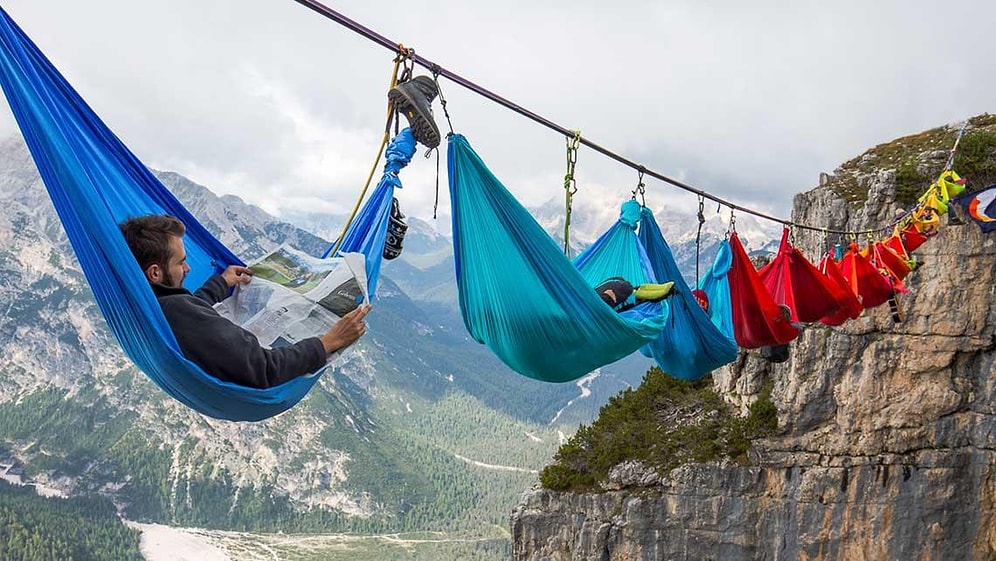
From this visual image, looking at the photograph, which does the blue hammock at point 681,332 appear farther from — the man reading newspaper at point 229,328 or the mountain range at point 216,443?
the mountain range at point 216,443

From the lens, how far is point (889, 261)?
7.91m

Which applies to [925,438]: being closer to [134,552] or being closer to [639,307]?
[639,307]

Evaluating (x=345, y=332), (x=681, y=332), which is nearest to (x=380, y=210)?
(x=345, y=332)

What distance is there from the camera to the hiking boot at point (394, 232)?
3.01 metres

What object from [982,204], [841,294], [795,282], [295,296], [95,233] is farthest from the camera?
[982,204]

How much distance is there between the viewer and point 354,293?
230 cm

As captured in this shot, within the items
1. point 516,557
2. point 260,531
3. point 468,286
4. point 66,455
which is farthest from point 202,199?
point 468,286

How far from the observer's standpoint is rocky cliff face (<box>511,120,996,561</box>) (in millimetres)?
13086

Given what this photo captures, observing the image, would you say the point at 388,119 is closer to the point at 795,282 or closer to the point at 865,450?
the point at 795,282

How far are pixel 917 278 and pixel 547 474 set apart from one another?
31.2ft

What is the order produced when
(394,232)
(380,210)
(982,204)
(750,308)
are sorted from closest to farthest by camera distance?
(380,210) → (394,232) → (750,308) → (982,204)

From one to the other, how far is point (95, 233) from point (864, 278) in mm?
7491

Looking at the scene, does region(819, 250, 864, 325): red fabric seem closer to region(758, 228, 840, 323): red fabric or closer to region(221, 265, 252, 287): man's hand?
region(758, 228, 840, 323): red fabric

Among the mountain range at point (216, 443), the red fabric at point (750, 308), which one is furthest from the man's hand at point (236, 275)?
the mountain range at point (216, 443)
